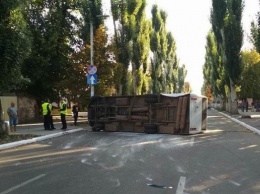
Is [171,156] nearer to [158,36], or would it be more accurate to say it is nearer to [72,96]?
[72,96]

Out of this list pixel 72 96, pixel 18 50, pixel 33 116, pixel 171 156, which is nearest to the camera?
pixel 171 156

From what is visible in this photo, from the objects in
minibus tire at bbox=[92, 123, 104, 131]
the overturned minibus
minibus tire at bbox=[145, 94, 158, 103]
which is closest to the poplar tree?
the overturned minibus

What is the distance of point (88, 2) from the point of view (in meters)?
31.2

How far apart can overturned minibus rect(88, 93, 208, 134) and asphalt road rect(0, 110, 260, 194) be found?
4.20 m

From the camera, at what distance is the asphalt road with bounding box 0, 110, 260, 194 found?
25.3ft

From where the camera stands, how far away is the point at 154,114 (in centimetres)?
2050

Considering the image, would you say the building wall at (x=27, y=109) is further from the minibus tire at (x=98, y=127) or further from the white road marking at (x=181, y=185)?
the white road marking at (x=181, y=185)

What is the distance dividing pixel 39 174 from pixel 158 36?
53835 millimetres

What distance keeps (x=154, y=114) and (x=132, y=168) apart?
10.6m

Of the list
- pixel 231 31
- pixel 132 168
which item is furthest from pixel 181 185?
pixel 231 31

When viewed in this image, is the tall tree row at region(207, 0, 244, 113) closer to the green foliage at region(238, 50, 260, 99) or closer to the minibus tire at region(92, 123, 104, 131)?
the minibus tire at region(92, 123, 104, 131)

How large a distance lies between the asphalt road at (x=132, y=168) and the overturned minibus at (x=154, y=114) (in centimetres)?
420

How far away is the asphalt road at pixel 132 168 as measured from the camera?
303 inches

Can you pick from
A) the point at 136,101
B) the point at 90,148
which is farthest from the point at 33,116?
the point at 90,148
